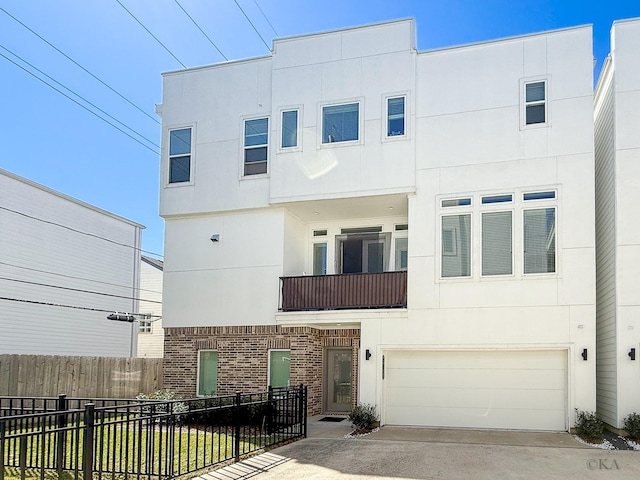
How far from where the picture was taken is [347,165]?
51.2ft

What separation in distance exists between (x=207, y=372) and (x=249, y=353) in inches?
54.4

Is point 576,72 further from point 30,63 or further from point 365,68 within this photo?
point 30,63

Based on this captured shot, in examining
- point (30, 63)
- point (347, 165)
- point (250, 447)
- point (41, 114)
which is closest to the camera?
point (250, 447)

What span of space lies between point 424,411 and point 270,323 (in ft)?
13.8

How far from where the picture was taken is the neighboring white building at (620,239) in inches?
500

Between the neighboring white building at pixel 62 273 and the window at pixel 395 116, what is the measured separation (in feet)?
39.6

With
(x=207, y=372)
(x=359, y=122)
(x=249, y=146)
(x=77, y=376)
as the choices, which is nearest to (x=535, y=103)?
(x=359, y=122)

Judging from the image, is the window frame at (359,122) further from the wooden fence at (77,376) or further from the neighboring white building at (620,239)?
the wooden fence at (77,376)

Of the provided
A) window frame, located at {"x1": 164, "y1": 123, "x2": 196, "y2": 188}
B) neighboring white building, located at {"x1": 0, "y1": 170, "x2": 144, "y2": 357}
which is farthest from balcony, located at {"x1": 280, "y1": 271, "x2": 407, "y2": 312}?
neighboring white building, located at {"x1": 0, "y1": 170, "x2": 144, "y2": 357}

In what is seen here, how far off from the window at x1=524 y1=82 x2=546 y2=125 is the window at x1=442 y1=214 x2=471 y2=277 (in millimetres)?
2529

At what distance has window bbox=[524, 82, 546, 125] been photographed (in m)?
14.4

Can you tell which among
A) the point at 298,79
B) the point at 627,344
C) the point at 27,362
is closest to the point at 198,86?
the point at 298,79

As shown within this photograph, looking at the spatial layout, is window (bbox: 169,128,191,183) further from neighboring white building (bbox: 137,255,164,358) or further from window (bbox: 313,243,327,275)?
neighboring white building (bbox: 137,255,164,358)

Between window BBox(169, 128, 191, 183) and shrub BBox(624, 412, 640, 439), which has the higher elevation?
window BBox(169, 128, 191, 183)
